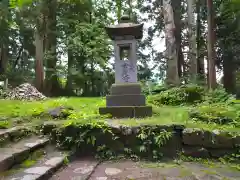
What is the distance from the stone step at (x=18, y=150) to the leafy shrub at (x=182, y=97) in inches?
156

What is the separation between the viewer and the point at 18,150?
291 centimetres

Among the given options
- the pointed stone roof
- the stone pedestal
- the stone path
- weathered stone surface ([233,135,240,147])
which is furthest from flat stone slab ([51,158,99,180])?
the pointed stone roof

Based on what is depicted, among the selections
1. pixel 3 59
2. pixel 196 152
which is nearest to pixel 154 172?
pixel 196 152

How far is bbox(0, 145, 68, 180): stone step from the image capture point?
241 cm

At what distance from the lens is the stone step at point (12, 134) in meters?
3.18

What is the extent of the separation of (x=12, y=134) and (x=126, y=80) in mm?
2818

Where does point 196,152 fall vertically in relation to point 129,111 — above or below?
below

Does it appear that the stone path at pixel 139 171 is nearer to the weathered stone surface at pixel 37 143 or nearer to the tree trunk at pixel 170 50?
the weathered stone surface at pixel 37 143

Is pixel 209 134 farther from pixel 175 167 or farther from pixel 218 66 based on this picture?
pixel 218 66

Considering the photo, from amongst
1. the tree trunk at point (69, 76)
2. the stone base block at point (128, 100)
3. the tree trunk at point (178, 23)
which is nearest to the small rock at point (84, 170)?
the stone base block at point (128, 100)

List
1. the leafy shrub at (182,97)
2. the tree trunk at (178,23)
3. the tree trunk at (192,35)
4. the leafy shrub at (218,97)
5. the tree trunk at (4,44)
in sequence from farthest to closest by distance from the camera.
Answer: the tree trunk at (4,44), the tree trunk at (178,23), the tree trunk at (192,35), the leafy shrub at (182,97), the leafy shrub at (218,97)

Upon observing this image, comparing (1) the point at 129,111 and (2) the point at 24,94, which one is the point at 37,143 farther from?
(2) the point at 24,94

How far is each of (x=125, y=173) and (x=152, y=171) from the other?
38 cm

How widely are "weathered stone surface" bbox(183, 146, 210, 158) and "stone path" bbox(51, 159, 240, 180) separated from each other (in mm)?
226
